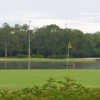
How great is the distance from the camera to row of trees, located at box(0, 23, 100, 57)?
8694 cm

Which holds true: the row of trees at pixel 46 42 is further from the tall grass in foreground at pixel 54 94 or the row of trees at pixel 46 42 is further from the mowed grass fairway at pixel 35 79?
the tall grass in foreground at pixel 54 94

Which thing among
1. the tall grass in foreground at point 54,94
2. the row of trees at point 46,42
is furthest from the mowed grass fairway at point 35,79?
the row of trees at point 46,42

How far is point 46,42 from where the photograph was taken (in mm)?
87938

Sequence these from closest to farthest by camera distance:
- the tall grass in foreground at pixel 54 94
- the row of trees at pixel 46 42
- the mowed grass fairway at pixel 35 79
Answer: the tall grass in foreground at pixel 54 94 → the mowed grass fairway at pixel 35 79 → the row of trees at pixel 46 42

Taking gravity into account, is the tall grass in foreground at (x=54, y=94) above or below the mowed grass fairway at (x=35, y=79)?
above

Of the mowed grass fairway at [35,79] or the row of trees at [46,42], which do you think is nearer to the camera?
the mowed grass fairway at [35,79]

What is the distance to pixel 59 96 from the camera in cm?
588

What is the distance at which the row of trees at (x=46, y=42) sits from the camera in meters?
86.9

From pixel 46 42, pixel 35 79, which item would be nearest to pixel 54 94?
pixel 35 79

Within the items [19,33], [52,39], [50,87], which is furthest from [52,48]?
[50,87]

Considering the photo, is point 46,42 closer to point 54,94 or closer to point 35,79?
point 35,79

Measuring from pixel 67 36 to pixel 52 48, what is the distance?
17.5 feet

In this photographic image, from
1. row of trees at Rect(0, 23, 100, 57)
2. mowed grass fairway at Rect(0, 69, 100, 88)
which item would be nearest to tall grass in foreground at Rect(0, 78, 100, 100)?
mowed grass fairway at Rect(0, 69, 100, 88)

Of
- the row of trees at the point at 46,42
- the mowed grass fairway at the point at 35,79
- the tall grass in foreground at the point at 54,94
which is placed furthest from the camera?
the row of trees at the point at 46,42
